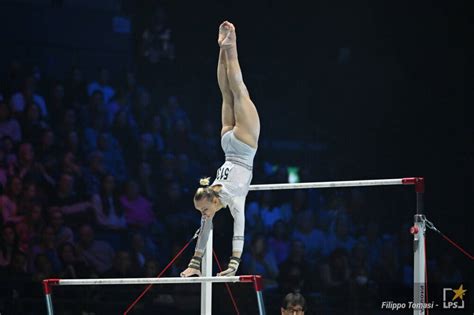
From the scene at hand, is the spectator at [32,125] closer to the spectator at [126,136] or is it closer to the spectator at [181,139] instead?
the spectator at [126,136]

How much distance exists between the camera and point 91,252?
9938 mm

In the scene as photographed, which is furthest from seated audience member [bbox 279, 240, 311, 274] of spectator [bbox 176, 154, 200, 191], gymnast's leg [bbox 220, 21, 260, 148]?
gymnast's leg [bbox 220, 21, 260, 148]

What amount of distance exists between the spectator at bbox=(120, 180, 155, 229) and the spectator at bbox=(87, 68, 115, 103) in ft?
4.24

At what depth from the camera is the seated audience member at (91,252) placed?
9891 mm

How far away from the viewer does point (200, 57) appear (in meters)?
12.1

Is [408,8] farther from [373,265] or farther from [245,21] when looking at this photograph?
[373,265]

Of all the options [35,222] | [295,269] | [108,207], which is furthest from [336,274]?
[35,222]

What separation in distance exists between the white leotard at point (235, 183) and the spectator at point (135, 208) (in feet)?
11.0

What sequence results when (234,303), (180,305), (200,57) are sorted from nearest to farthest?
(234,303), (180,305), (200,57)

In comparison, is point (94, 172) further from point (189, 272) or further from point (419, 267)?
point (419, 267)

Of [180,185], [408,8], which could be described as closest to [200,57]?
[180,185]

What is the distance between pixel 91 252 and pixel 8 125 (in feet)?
5.83

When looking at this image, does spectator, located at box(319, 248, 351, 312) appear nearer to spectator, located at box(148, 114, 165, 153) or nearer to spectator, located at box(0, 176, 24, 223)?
spectator, located at box(148, 114, 165, 153)

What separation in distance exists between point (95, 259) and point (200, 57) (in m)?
3.51
